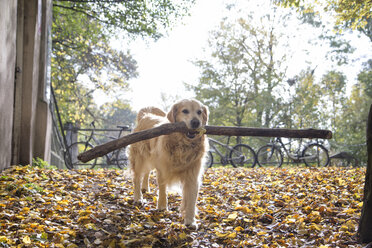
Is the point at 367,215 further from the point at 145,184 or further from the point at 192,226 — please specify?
the point at 145,184

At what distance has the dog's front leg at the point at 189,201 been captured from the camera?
13.6 feet

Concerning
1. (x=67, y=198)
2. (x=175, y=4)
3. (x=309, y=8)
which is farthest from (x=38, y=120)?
(x=309, y=8)

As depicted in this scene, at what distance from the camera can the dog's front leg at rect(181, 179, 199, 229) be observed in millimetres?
4141

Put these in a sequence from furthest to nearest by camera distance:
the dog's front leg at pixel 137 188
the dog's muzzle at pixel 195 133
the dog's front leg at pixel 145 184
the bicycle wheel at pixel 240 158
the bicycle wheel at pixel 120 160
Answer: the bicycle wheel at pixel 240 158 → the bicycle wheel at pixel 120 160 → the dog's front leg at pixel 145 184 → the dog's front leg at pixel 137 188 → the dog's muzzle at pixel 195 133

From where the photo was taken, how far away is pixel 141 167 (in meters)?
5.43

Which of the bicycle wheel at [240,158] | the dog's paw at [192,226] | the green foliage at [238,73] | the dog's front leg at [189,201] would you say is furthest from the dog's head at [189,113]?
the green foliage at [238,73]

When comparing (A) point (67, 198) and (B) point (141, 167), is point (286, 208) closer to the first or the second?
(B) point (141, 167)

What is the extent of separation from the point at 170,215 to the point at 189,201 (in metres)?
0.55

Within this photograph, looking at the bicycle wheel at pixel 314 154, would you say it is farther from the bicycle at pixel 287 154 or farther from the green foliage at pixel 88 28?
the green foliage at pixel 88 28

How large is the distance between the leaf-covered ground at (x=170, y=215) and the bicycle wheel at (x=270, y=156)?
6.62 m

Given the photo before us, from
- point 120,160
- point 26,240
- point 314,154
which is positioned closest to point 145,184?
point 26,240

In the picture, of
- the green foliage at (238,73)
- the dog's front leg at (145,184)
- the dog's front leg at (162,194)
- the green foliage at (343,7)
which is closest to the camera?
the dog's front leg at (162,194)

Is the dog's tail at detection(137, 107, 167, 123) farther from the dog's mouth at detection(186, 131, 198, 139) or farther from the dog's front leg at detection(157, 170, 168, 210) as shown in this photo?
the dog's mouth at detection(186, 131, 198, 139)

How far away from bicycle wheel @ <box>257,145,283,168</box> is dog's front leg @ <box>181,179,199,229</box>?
9226 millimetres
